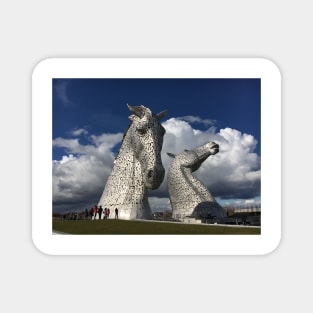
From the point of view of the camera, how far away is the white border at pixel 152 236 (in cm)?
845

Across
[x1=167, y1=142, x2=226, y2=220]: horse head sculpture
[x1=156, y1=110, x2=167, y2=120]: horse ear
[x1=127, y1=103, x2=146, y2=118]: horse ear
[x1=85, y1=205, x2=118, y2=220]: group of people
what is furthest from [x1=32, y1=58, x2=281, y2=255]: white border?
[x1=167, y1=142, x2=226, y2=220]: horse head sculpture

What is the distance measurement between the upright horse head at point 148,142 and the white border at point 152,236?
26.4 feet

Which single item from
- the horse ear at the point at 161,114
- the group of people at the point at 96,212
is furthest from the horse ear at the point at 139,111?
the group of people at the point at 96,212

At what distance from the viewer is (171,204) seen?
920 inches

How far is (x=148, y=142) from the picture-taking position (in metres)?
17.2

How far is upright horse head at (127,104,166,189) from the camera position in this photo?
16734 millimetres

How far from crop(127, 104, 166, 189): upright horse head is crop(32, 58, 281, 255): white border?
8.04 metres

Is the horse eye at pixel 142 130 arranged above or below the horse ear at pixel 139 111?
below

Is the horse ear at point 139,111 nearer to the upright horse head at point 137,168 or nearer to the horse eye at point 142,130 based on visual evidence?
the upright horse head at point 137,168

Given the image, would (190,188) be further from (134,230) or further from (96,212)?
(134,230)

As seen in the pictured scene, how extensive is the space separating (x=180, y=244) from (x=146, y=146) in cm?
916

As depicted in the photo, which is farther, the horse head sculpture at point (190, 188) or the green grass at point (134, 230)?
the horse head sculpture at point (190, 188)

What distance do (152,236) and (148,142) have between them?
8783 millimetres
